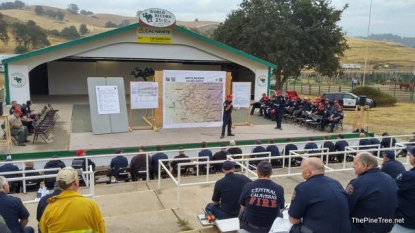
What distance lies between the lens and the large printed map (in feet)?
48.1

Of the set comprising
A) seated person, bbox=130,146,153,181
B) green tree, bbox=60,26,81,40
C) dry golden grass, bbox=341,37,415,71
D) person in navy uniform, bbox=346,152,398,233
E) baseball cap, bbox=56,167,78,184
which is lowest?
seated person, bbox=130,146,153,181

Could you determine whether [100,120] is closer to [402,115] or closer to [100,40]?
[100,40]

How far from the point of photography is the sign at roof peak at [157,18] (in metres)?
19.9

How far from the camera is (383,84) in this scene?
50250mm

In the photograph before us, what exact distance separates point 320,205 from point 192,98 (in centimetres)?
1175

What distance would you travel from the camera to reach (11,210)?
388 centimetres

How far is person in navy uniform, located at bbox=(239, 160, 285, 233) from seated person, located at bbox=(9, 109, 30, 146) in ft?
34.1

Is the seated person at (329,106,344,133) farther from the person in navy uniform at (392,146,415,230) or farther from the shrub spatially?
the shrub

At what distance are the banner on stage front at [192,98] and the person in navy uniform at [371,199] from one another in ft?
36.8

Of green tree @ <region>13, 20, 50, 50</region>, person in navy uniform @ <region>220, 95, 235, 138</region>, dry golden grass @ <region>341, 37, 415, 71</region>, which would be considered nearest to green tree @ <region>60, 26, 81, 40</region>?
green tree @ <region>13, 20, 50, 50</region>

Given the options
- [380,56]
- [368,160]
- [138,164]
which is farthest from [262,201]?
[380,56]

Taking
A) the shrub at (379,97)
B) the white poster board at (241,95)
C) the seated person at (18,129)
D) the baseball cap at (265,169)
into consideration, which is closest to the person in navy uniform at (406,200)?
the baseball cap at (265,169)

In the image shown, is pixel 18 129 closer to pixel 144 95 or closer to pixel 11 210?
pixel 144 95

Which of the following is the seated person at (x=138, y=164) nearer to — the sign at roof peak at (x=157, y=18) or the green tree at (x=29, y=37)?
the sign at roof peak at (x=157, y=18)
